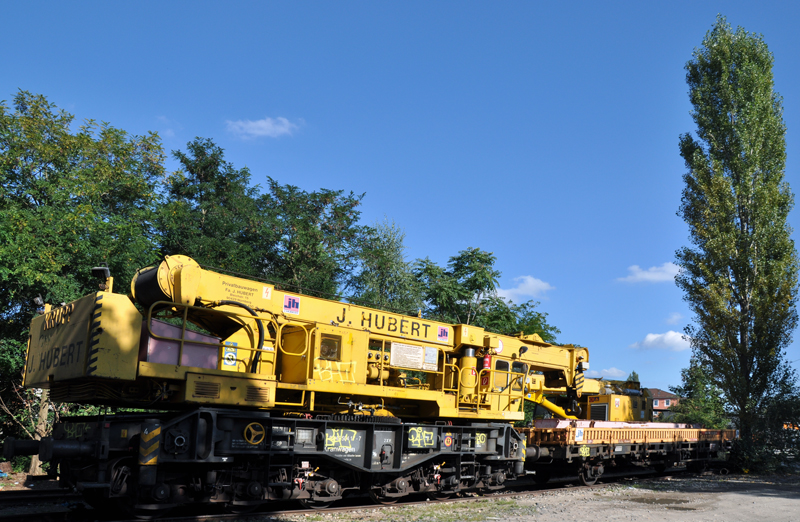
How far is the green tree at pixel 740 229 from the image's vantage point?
76.4ft

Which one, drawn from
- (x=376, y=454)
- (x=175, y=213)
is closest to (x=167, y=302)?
(x=376, y=454)

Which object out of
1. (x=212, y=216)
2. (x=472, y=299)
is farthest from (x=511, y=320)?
(x=212, y=216)

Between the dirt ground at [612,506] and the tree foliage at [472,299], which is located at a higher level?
the tree foliage at [472,299]

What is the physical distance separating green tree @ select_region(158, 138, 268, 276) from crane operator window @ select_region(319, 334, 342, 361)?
15.7m

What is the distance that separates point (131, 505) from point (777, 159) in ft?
89.0

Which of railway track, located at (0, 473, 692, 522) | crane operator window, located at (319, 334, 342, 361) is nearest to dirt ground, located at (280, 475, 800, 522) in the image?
railway track, located at (0, 473, 692, 522)

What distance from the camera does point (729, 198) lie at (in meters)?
24.2

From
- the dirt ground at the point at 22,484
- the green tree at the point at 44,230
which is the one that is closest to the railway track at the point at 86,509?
the dirt ground at the point at 22,484

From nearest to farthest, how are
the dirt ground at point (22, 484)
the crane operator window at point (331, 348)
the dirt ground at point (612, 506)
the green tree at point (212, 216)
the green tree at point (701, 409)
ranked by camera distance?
the dirt ground at point (612, 506) < the crane operator window at point (331, 348) < the dirt ground at point (22, 484) < the green tree at point (212, 216) < the green tree at point (701, 409)

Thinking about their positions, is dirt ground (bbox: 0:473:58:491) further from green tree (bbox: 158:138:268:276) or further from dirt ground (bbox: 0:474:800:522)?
green tree (bbox: 158:138:268:276)

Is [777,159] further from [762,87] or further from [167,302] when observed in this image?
[167,302]

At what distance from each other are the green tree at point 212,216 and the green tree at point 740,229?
20.7 m

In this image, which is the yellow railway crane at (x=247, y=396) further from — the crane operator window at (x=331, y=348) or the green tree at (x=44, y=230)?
the green tree at (x=44, y=230)

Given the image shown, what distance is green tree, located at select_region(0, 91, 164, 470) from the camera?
15.1 m
